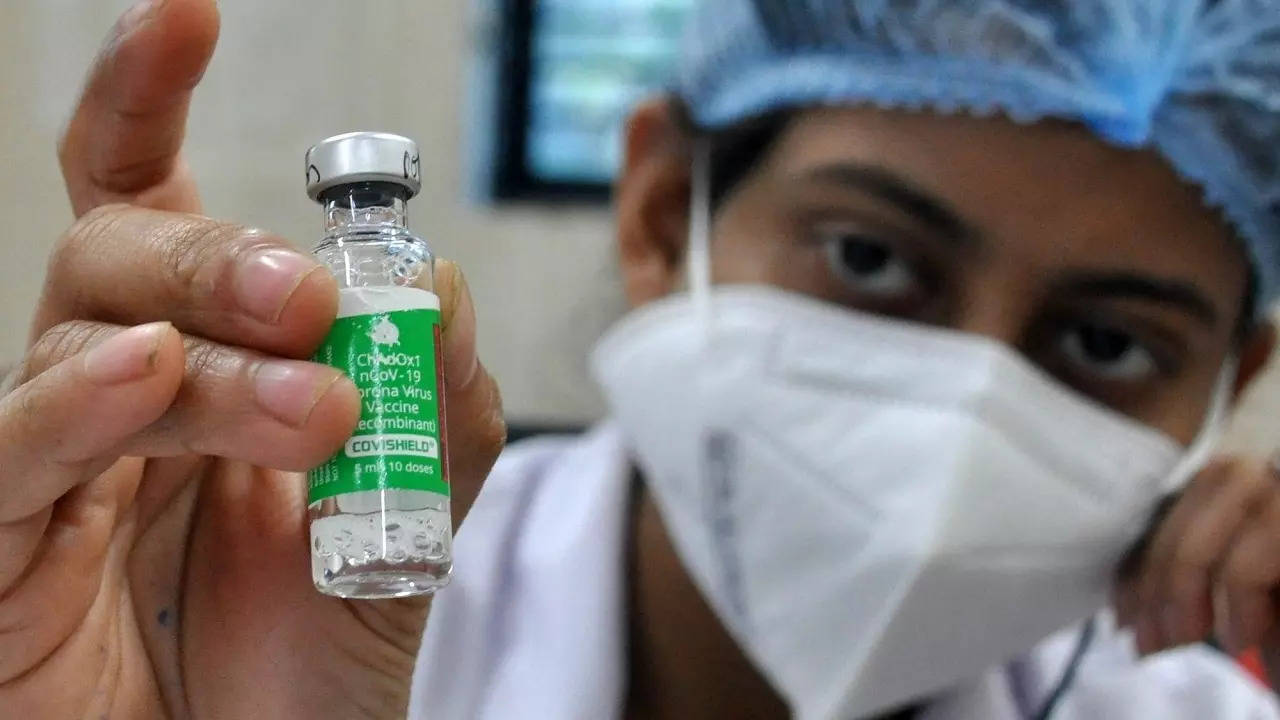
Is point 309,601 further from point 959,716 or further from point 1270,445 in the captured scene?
point 1270,445

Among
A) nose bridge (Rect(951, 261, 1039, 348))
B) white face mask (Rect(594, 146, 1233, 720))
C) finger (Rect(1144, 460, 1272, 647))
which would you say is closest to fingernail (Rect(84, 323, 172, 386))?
white face mask (Rect(594, 146, 1233, 720))

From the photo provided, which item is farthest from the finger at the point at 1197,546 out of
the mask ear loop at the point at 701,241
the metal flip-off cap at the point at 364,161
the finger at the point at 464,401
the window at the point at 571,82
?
the window at the point at 571,82

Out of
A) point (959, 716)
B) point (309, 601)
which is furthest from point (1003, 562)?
point (309, 601)

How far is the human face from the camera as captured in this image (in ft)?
2.89

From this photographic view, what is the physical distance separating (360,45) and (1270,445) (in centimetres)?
113

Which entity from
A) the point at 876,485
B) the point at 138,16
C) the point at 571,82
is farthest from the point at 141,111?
the point at 571,82

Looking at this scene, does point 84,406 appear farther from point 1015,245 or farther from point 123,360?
point 1015,245

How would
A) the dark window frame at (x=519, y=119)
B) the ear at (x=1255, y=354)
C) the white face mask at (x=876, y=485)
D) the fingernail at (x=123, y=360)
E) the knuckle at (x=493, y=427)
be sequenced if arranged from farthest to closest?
1. the dark window frame at (x=519, y=119)
2. the ear at (x=1255, y=354)
3. the white face mask at (x=876, y=485)
4. the knuckle at (x=493, y=427)
5. the fingernail at (x=123, y=360)

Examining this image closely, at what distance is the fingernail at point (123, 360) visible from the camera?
15.7 inches

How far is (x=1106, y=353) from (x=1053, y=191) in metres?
0.17

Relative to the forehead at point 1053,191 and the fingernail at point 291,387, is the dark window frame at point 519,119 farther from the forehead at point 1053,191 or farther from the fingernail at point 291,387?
the fingernail at point 291,387

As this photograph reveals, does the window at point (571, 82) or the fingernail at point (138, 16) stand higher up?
the window at point (571, 82)

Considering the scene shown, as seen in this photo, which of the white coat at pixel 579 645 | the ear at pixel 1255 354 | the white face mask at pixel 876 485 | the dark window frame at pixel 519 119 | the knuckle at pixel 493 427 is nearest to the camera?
the knuckle at pixel 493 427

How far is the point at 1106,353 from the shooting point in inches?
37.2
